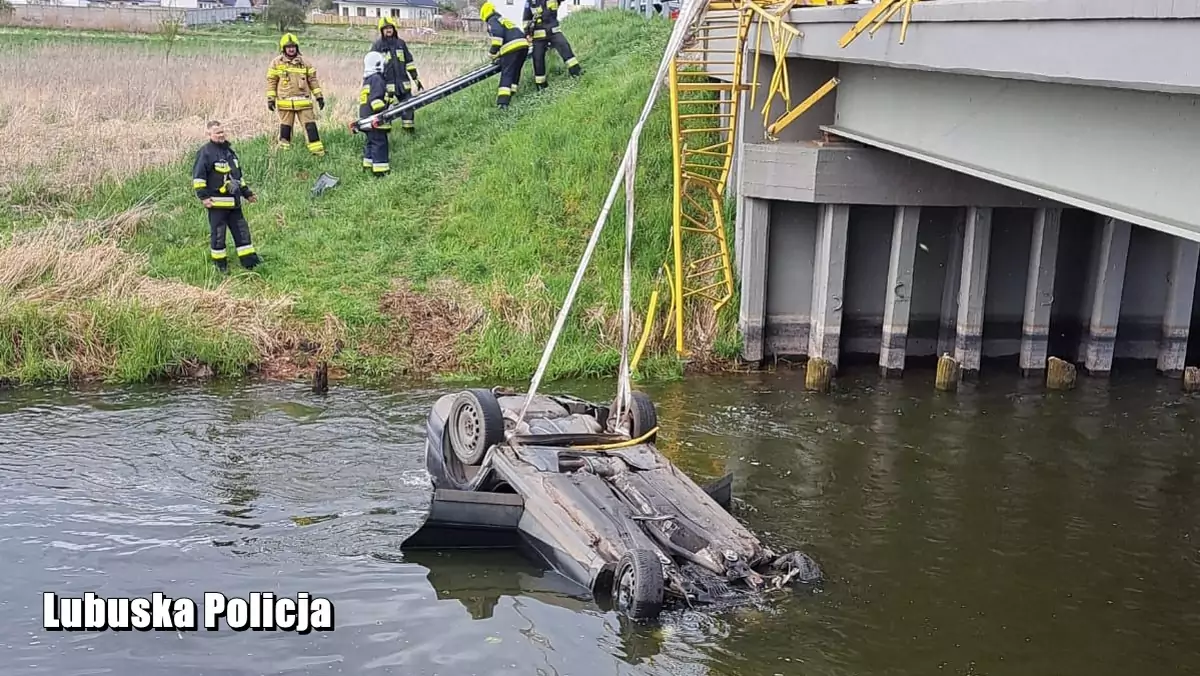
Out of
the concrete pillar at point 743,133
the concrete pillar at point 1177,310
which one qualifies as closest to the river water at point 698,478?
the concrete pillar at point 1177,310

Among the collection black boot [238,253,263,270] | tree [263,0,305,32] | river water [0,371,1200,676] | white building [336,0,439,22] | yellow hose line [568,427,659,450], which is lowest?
river water [0,371,1200,676]

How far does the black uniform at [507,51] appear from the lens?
19.5 meters

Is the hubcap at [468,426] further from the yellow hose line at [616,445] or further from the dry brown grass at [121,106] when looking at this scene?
the dry brown grass at [121,106]

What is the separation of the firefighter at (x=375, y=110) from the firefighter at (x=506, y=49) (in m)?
2.23

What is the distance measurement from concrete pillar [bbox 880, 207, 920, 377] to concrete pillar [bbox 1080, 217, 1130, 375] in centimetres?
222

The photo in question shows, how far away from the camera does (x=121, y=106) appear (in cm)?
2109

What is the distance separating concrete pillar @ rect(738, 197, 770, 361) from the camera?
45.8 ft

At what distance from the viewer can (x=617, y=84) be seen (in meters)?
19.2

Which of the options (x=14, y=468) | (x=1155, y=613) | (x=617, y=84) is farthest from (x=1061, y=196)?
(x=617, y=84)

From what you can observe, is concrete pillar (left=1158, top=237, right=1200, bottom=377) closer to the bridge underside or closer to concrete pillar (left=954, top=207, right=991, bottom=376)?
concrete pillar (left=954, top=207, right=991, bottom=376)

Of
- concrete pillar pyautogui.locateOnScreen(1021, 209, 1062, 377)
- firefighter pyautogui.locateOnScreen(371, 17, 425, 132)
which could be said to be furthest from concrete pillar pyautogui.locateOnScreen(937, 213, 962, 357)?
firefighter pyautogui.locateOnScreen(371, 17, 425, 132)

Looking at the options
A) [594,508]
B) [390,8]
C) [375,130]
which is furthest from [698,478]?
[390,8]

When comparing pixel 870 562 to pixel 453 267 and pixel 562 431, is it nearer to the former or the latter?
pixel 562 431

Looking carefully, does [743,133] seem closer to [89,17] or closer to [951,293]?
[951,293]
